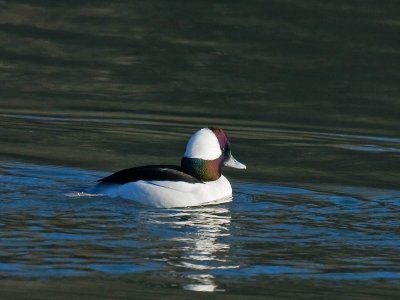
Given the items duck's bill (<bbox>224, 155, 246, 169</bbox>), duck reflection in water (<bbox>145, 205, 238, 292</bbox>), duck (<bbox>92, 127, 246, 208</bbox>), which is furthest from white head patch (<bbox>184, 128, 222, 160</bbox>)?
duck reflection in water (<bbox>145, 205, 238, 292</bbox>)

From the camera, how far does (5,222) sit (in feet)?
35.9

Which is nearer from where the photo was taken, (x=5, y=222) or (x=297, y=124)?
(x=5, y=222)

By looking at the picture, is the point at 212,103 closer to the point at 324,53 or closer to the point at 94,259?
the point at 324,53

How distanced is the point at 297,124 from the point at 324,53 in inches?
169

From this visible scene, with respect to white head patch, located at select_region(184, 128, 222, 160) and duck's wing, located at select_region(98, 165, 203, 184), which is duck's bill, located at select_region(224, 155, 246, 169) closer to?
white head patch, located at select_region(184, 128, 222, 160)

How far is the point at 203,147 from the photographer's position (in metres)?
12.7

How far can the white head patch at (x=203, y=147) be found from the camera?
12.7m

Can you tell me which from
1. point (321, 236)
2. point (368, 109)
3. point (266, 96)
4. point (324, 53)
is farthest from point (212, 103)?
point (321, 236)

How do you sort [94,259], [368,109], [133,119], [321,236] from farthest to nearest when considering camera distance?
[368,109] < [133,119] < [321,236] < [94,259]

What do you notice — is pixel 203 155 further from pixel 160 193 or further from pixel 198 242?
pixel 198 242

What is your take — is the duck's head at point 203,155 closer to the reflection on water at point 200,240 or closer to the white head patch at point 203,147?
the white head patch at point 203,147

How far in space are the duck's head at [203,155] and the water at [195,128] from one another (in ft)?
1.39

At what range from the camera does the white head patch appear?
1267cm

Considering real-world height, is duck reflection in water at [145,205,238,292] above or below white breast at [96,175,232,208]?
below
